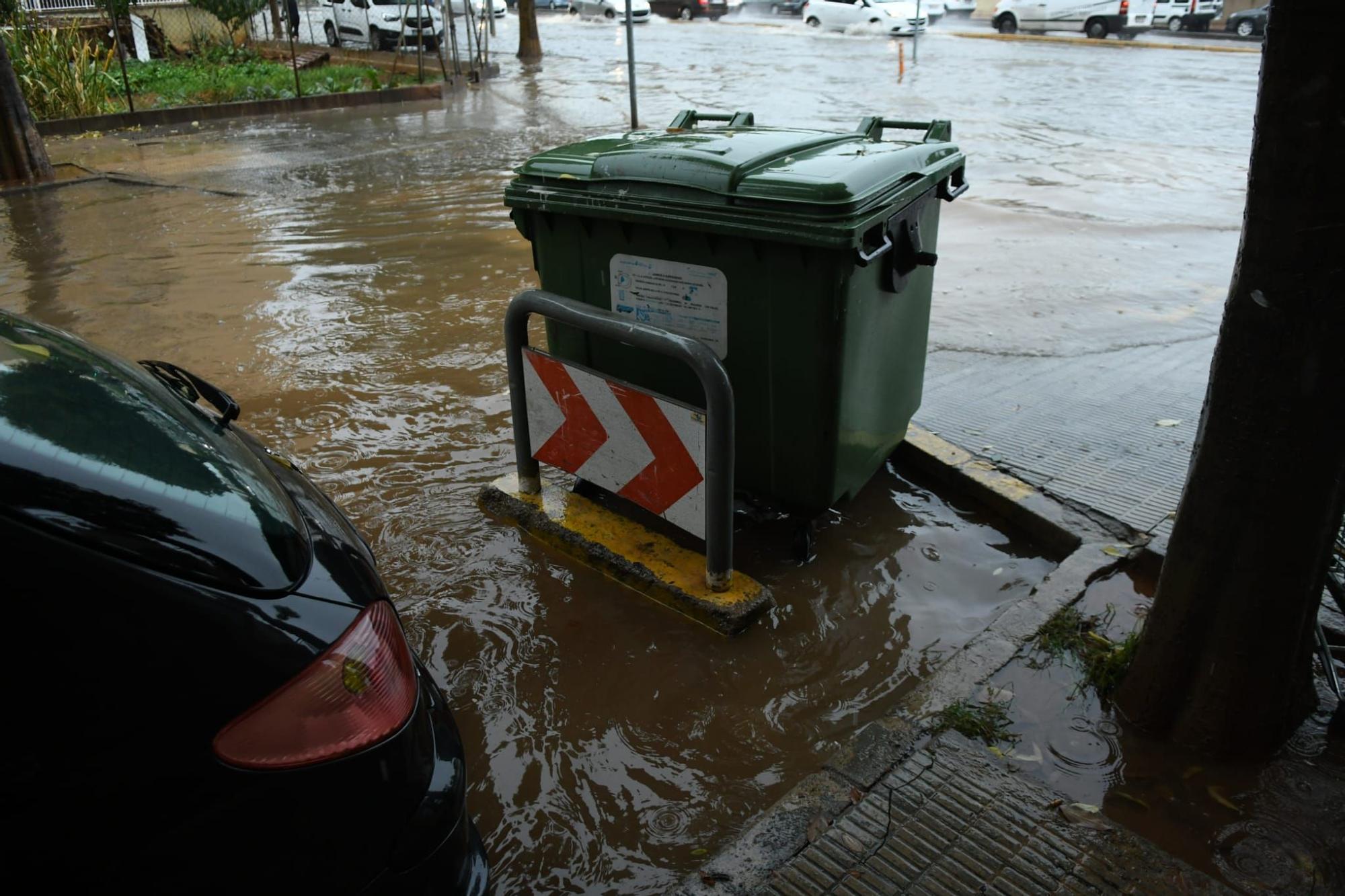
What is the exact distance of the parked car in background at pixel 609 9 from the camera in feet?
122

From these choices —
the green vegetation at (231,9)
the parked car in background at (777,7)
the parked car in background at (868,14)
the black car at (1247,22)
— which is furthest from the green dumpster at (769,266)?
the parked car in background at (777,7)

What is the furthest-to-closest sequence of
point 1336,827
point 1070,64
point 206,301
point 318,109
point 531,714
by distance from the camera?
1. point 1070,64
2. point 318,109
3. point 206,301
4. point 531,714
5. point 1336,827

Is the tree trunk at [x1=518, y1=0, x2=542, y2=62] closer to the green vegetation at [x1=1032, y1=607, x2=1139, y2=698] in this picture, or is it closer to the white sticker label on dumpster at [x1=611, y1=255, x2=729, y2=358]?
the white sticker label on dumpster at [x1=611, y1=255, x2=729, y2=358]

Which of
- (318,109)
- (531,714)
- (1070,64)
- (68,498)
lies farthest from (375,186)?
(1070,64)

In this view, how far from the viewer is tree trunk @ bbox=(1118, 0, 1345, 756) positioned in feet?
7.20

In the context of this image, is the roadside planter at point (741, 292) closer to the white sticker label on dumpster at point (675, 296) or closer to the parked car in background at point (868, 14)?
the white sticker label on dumpster at point (675, 296)

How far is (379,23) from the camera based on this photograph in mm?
24109

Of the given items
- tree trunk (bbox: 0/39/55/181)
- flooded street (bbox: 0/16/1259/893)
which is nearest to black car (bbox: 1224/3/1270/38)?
flooded street (bbox: 0/16/1259/893)

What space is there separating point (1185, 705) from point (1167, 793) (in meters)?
0.27

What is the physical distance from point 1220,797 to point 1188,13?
35.1 metres

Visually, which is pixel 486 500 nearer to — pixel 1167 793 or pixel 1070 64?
pixel 1167 793

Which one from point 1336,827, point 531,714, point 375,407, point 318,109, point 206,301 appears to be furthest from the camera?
point 318,109

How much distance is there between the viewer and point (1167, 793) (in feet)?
8.62

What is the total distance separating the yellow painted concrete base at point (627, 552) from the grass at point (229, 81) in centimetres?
1568
